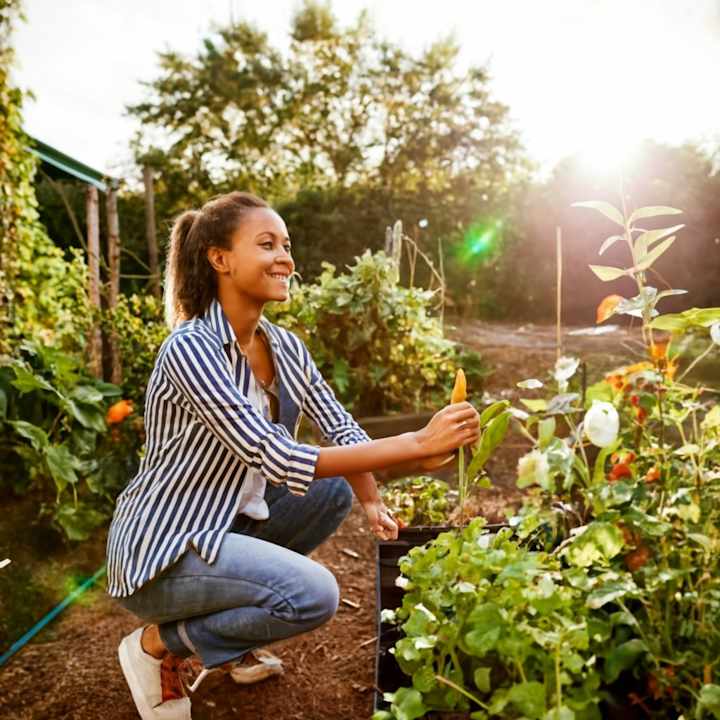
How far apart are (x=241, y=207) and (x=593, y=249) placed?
27.3 ft

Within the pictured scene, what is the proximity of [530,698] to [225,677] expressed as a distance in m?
1.25

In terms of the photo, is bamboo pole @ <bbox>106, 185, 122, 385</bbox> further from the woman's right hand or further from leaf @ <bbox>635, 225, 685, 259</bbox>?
leaf @ <bbox>635, 225, 685, 259</bbox>

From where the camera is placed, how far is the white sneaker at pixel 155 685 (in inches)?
63.6

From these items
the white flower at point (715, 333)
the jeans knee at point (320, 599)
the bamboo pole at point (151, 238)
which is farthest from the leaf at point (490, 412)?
the bamboo pole at point (151, 238)

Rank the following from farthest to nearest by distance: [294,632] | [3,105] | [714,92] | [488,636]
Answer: [3,105], [714,92], [294,632], [488,636]

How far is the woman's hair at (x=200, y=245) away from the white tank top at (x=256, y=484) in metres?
0.24

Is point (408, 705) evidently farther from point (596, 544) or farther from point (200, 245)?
point (200, 245)

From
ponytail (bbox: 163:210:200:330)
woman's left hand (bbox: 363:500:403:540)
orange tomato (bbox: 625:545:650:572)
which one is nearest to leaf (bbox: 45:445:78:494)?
ponytail (bbox: 163:210:200:330)

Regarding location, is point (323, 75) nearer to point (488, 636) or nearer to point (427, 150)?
point (427, 150)

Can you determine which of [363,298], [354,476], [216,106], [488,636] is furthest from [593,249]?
[216,106]

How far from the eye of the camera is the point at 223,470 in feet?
5.35

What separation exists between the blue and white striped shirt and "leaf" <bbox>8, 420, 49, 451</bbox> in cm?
102

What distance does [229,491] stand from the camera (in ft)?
5.36

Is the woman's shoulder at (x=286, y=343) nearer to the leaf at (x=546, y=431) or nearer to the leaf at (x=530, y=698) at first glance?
the leaf at (x=546, y=431)
